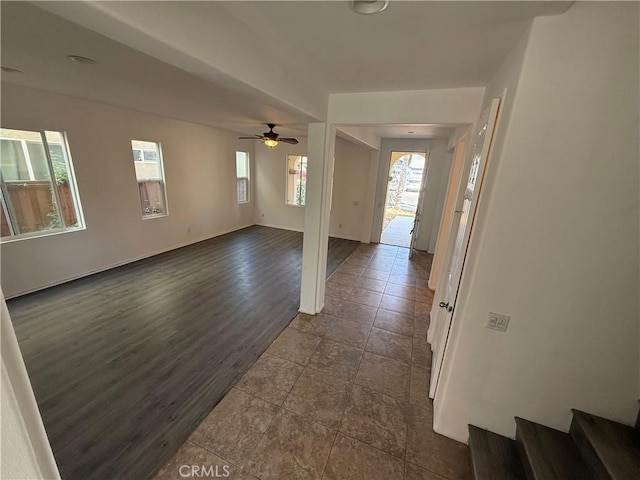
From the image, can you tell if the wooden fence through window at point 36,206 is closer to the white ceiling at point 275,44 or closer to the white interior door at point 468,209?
the white ceiling at point 275,44

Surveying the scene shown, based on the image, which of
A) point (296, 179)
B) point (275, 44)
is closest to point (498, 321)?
point (275, 44)

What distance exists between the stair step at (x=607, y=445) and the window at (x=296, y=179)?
6.77 metres

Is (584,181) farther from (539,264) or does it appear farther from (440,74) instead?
(440,74)

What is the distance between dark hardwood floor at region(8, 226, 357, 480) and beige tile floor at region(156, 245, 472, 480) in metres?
0.24

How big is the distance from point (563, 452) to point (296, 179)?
283 inches

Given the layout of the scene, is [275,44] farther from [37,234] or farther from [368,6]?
[37,234]

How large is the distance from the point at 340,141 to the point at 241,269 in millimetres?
4116

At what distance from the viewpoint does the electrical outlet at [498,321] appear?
5.24 feet

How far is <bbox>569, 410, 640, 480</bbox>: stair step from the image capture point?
1.24 meters

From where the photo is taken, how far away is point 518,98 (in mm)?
1316

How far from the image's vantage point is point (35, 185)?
351 centimetres

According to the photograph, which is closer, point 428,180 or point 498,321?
point 498,321

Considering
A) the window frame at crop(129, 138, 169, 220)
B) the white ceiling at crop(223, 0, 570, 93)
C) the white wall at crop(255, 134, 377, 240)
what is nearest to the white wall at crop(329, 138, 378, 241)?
the white wall at crop(255, 134, 377, 240)

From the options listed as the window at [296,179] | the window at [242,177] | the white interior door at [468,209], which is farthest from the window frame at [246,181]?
the white interior door at [468,209]
